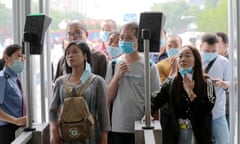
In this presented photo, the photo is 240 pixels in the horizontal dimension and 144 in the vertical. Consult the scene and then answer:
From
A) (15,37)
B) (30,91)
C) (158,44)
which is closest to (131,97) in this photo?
(158,44)

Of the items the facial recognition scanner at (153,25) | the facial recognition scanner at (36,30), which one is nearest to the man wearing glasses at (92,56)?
the facial recognition scanner at (36,30)

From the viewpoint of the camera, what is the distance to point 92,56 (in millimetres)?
3408

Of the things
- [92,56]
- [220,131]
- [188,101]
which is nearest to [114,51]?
[92,56]

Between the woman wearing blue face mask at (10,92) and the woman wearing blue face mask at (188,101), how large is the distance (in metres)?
1.08

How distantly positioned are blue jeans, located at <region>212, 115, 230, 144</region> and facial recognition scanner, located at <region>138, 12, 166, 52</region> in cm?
121

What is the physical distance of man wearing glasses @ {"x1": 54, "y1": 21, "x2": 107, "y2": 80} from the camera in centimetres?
340

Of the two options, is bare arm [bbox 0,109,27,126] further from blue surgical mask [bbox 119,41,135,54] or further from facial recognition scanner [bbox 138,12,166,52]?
facial recognition scanner [bbox 138,12,166,52]

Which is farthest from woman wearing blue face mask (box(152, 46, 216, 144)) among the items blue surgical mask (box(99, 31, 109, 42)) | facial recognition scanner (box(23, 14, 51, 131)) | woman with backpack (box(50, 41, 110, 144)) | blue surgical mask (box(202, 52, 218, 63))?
blue surgical mask (box(99, 31, 109, 42))

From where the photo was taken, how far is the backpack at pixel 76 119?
8.89 ft

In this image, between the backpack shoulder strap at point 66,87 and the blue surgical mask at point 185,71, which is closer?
the backpack shoulder strap at point 66,87

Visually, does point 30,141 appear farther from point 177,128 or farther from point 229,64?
→ point 229,64

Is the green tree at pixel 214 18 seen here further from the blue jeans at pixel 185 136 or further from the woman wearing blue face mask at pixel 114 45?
the blue jeans at pixel 185 136

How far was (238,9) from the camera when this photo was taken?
11.1 feet

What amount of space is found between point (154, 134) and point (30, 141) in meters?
0.78
